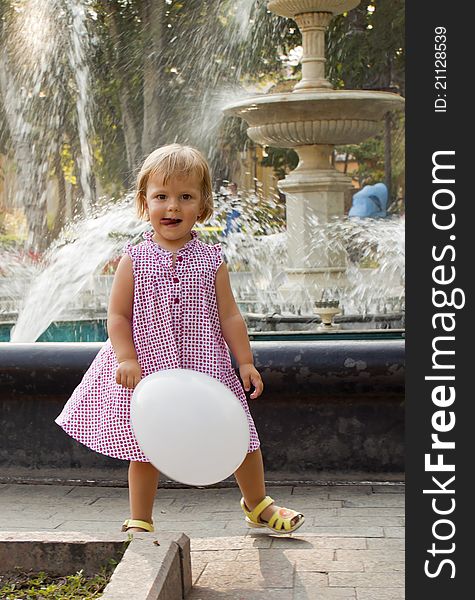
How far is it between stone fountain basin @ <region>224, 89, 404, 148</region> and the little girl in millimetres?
5198

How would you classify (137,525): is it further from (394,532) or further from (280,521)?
(394,532)

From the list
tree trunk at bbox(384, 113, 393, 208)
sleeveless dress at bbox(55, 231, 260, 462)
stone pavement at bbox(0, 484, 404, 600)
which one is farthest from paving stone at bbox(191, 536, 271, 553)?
tree trunk at bbox(384, 113, 393, 208)

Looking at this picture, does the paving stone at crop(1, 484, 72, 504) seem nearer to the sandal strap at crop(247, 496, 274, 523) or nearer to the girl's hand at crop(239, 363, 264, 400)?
the sandal strap at crop(247, 496, 274, 523)

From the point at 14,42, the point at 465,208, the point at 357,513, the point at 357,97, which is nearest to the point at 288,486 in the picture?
the point at 357,513

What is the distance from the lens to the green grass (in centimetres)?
285

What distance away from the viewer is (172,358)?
350 centimetres

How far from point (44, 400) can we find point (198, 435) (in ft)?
5.92

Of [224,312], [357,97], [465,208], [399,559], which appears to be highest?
[357,97]

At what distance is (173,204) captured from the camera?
11.3 feet

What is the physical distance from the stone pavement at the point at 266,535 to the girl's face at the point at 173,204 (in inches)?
40.1

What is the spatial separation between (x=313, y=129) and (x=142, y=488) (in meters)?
5.87

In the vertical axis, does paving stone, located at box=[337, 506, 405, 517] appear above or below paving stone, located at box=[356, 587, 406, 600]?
above

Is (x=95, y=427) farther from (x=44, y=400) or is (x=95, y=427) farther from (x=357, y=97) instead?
(x=357, y=97)

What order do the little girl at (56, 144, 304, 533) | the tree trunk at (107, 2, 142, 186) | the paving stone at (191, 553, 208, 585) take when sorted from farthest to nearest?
the tree trunk at (107, 2, 142, 186) → the little girl at (56, 144, 304, 533) → the paving stone at (191, 553, 208, 585)
